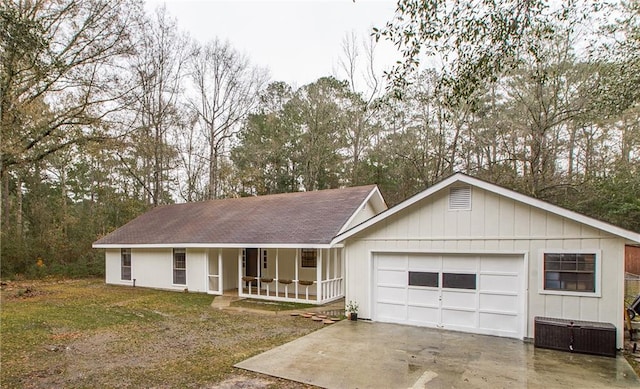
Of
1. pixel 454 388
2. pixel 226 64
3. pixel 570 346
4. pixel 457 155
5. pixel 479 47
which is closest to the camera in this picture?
pixel 454 388

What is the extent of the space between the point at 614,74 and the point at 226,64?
22909 mm

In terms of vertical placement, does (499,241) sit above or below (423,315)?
above

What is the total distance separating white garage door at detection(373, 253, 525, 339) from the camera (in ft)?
25.0

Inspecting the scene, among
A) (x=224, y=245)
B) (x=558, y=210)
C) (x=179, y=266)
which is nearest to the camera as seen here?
(x=558, y=210)

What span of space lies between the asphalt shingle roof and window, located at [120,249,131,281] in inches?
24.2

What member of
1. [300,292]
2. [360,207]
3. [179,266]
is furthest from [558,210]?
[179,266]

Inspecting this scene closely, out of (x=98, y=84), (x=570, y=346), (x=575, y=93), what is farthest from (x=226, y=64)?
(x=570, y=346)

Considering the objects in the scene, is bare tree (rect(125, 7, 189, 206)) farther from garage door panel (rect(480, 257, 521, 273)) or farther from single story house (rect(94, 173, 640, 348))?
garage door panel (rect(480, 257, 521, 273))

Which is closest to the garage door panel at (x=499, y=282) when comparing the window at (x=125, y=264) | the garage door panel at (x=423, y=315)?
the garage door panel at (x=423, y=315)

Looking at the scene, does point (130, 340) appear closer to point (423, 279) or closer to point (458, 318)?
point (423, 279)

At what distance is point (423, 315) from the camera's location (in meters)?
8.48

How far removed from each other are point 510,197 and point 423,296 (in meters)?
3.07

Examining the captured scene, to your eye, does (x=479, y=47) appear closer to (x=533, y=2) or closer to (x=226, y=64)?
(x=533, y=2)

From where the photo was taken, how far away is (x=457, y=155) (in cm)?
2106
